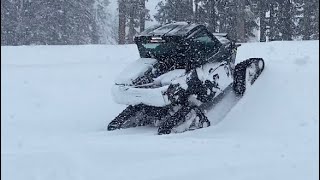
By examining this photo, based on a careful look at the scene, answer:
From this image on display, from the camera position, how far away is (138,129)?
24.8 ft

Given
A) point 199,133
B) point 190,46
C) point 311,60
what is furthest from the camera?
point 311,60

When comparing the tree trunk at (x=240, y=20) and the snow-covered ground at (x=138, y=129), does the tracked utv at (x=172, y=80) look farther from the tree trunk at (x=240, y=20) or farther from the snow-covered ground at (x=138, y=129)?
the tree trunk at (x=240, y=20)

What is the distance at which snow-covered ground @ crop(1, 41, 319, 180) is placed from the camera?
16.5 ft

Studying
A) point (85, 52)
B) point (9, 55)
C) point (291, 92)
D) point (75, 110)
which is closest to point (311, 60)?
point (291, 92)

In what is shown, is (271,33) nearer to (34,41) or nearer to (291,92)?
(34,41)

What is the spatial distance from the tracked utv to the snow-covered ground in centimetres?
33

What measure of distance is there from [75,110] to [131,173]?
432 centimetres

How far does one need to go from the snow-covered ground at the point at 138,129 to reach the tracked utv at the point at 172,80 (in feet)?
1.08

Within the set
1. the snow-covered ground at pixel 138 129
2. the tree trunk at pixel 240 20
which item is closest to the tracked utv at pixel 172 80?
the snow-covered ground at pixel 138 129

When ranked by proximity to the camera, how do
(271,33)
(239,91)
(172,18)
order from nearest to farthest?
(239,91) → (271,33) → (172,18)

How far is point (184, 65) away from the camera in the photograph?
763 cm

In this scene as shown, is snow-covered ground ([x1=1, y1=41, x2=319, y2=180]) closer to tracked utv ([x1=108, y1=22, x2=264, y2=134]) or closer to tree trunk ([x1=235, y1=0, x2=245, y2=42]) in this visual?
tracked utv ([x1=108, y1=22, x2=264, y2=134])

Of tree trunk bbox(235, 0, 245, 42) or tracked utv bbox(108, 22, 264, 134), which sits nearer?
tracked utv bbox(108, 22, 264, 134)

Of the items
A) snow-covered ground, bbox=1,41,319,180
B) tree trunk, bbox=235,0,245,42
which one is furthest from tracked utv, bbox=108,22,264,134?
tree trunk, bbox=235,0,245,42
